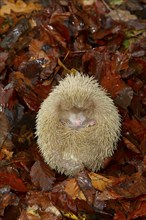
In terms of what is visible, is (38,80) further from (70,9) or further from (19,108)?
(70,9)

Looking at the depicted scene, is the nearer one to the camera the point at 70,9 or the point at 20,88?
the point at 20,88

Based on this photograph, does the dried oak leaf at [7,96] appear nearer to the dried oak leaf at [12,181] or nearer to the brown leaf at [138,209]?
the dried oak leaf at [12,181]

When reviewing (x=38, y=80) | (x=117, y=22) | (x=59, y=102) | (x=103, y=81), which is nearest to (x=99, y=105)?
(x=59, y=102)

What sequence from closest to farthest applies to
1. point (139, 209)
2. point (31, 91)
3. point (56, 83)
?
point (139, 209)
point (31, 91)
point (56, 83)

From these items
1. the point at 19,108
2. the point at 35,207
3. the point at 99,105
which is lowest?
the point at 35,207

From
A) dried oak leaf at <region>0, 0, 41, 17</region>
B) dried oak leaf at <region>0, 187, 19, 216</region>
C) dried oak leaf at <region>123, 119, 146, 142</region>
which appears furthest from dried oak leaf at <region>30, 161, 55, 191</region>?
dried oak leaf at <region>0, 0, 41, 17</region>

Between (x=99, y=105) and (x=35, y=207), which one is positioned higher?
(x=99, y=105)

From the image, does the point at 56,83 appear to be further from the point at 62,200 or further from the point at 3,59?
the point at 62,200

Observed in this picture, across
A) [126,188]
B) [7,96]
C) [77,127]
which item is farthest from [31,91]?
[126,188]
